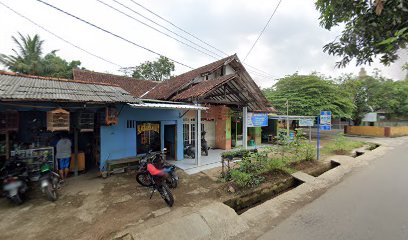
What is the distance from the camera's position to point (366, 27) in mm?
2883

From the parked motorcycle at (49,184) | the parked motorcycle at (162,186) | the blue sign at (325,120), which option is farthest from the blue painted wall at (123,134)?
the blue sign at (325,120)

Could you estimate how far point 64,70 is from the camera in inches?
783

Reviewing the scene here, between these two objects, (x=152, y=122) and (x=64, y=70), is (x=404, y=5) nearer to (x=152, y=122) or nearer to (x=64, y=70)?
(x=152, y=122)

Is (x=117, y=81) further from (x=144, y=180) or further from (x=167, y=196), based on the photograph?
(x=167, y=196)

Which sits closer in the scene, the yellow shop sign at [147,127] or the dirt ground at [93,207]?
the dirt ground at [93,207]

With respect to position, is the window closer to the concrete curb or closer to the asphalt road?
the concrete curb

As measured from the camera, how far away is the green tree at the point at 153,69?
25688 millimetres

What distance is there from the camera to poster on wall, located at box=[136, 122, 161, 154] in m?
7.98

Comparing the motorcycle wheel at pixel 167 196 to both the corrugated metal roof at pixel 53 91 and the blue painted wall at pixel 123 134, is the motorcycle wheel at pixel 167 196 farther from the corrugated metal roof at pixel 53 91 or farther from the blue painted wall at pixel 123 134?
the blue painted wall at pixel 123 134

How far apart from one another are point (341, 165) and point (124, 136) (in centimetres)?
987

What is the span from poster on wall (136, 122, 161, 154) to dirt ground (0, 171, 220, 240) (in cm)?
234

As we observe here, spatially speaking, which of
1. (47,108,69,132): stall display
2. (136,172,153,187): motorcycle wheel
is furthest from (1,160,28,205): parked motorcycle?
(136,172,153,187): motorcycle wheel

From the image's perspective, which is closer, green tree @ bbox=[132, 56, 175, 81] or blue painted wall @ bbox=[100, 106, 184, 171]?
blue painted wall @ bbox=[100, 106, 184, 171]

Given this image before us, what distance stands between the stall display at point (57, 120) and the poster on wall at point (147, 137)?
2.68 metres
